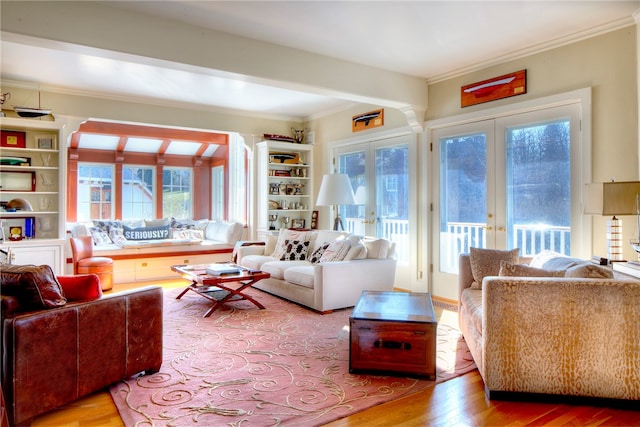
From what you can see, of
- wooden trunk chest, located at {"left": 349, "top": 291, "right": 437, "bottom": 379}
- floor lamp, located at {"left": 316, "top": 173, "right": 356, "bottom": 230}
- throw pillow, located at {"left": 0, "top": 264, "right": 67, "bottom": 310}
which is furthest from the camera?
floor lamp, located at {"left": 316, "top": 173, "right": 356, "bottom": 230}

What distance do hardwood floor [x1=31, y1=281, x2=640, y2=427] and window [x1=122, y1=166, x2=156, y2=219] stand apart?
606 centimetres

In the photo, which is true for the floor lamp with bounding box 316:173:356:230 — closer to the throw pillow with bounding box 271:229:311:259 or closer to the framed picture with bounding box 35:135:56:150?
the throw pillow with bounding box 271:229:311:259

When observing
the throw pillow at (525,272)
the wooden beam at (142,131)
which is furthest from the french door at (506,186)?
the wooden beam at (142,131)

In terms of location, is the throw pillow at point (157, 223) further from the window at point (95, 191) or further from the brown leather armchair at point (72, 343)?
the brown leather armchair at point (72, 343)

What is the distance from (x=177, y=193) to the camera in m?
8.41

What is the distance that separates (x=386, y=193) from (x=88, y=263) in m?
3.94

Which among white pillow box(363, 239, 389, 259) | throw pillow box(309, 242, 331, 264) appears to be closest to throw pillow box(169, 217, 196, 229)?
throw pillow box(309, 242, 331, 264)

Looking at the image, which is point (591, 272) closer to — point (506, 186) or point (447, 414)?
point (447, 414)

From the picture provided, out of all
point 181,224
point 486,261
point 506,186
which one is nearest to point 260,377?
point 486,261

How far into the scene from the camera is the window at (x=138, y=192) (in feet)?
25.8

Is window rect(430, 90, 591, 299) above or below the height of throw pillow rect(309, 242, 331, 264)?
above

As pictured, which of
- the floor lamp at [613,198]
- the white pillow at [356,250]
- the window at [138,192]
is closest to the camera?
the floor lamp at [613,198]

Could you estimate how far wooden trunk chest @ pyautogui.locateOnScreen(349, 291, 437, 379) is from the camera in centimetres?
261

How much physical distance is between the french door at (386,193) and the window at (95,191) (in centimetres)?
452
